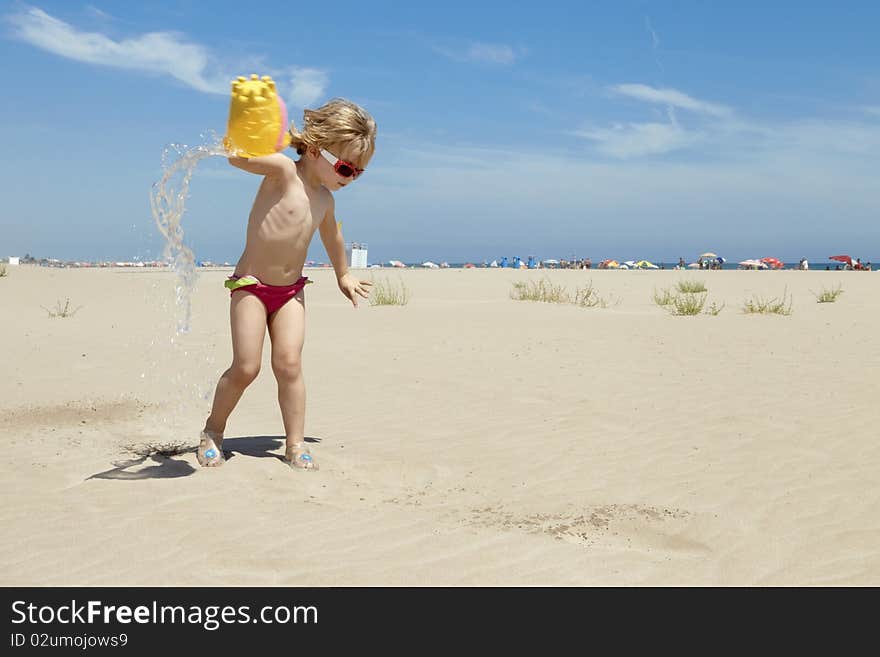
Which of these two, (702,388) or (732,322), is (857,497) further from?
(732,322)

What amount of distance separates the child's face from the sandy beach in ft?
5.25

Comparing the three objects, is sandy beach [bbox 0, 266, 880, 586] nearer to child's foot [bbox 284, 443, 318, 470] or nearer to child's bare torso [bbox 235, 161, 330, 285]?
child's foot [bbox 284, 443, 318, 470]

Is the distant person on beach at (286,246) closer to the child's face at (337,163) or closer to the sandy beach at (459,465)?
the child's face at (337,163)

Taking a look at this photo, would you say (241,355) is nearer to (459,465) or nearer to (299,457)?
(299,457)

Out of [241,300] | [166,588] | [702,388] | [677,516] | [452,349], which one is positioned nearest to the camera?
[166,588]

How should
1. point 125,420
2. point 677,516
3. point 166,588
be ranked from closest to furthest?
point 166,588 < point 677,516 < point 125,420

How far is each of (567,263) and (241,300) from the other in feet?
153

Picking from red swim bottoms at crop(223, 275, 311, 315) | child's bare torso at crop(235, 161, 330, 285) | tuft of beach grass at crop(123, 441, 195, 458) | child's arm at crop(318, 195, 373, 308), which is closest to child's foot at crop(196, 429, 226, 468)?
tuft of beach grass at crop(123, 441, 195, 458)

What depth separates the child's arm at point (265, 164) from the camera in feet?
13.9

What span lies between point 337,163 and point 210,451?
1.70 m

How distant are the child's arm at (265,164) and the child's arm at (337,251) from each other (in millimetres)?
445

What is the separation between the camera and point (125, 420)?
585cm

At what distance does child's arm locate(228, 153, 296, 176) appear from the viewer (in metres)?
4.23
